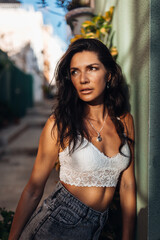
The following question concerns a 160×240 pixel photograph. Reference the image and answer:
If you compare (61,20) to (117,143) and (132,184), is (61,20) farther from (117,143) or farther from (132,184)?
(132,184)

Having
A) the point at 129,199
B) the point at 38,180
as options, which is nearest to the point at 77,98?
the point at 38,180

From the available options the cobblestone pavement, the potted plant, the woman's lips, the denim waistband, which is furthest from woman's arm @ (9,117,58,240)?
the potted plant

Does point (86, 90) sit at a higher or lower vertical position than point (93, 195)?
higher

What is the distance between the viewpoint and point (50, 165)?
1540 mm

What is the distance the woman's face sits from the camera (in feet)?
5.09

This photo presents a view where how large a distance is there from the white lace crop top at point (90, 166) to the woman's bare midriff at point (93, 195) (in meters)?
0.03

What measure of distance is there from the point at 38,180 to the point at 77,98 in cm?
63

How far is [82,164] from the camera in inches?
56.1

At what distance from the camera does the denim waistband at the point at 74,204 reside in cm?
144

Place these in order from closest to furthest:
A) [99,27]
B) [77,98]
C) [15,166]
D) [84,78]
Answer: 1. [84,78]
2. [77,98]
3. [99,27]
4. [15,166]

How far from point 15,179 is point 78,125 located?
3.22 metres

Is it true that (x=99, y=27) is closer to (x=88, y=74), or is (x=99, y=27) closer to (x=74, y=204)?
(x=88, y=74)

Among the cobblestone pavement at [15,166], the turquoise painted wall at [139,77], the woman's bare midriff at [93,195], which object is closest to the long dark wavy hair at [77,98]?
the turquoise painted wall at [139,77]

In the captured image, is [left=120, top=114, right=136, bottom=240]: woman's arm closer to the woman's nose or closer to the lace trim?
the lace trim
